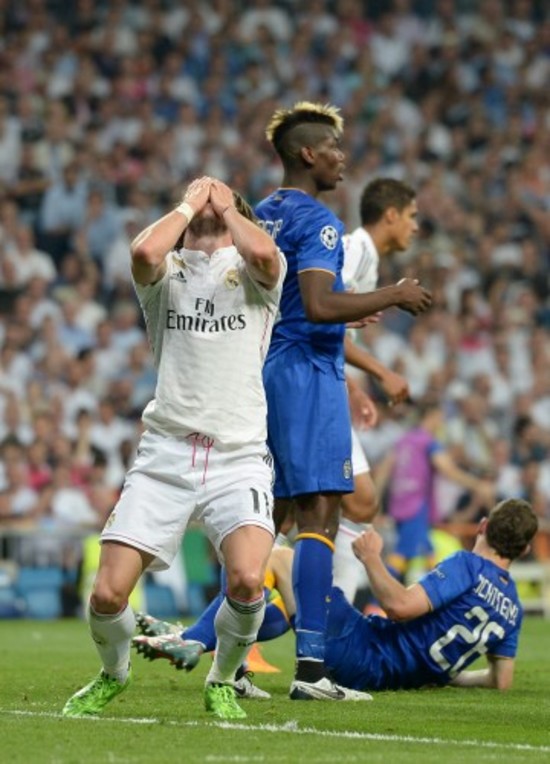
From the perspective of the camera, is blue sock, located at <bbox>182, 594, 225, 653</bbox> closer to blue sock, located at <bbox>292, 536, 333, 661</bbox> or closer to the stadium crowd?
blue sock, located at <bbox>292, 536, 333, 661</bbox>

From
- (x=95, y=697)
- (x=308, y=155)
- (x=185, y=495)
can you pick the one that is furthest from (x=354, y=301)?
(x=95, y=697)

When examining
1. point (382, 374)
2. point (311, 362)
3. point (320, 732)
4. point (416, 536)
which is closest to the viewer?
point (320, 732)

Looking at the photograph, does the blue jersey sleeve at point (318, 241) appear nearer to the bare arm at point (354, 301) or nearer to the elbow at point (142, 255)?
the bare arm at point (354, 301)

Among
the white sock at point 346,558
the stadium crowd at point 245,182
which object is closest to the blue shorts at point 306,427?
the white sock at point 346,558

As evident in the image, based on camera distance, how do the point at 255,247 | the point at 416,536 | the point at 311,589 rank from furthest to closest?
the point at 416,536
the point at 311,589
the point at 255,247

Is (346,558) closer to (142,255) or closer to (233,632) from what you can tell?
(233,632)

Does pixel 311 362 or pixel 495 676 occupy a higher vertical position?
pixel 311 362

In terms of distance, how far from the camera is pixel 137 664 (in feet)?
35.7

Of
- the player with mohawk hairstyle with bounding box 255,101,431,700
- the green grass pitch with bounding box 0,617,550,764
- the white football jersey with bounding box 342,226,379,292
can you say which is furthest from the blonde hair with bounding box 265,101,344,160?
the green grass pitch with bounding box 0,617,550,764

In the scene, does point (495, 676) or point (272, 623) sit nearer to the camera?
point (495, 676)

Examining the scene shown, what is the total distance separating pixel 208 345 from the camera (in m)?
7.11

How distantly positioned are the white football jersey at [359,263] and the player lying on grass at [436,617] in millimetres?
1752

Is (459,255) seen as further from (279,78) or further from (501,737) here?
(501,737)

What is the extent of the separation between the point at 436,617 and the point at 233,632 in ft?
5.78
